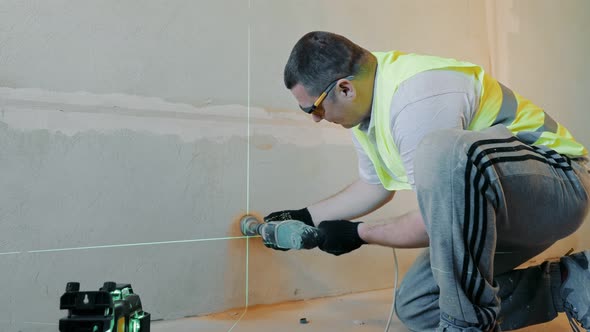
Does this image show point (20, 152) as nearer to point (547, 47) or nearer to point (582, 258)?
point (582, 258)

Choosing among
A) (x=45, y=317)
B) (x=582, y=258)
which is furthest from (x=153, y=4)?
(x=582, y=258)

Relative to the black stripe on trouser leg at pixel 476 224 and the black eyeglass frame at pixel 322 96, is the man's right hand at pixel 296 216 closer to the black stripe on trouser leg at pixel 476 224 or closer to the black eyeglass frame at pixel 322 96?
the black eyeglass frame at pixel 322 96

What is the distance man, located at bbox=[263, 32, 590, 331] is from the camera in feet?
4.01

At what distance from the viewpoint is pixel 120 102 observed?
185cm

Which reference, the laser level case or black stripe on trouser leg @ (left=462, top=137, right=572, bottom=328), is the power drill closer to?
black stripe on trouser leg @ (left=462, top=137, right=572, bottom=328)

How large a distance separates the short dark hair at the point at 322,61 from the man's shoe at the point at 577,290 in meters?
0.88

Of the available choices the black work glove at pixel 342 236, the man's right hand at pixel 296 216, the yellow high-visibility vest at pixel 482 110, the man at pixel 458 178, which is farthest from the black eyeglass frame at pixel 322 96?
the man's right hand at pixel 296 216

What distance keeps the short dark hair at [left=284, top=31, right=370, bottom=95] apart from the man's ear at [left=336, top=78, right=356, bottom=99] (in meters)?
0.02

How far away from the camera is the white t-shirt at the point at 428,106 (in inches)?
55.0

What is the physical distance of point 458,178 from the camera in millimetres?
1218

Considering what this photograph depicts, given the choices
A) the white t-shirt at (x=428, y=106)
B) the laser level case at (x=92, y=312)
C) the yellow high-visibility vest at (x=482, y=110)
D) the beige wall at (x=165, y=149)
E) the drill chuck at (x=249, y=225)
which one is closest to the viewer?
the laser level case at (x=92, y=312)

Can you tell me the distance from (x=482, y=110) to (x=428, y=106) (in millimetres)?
239

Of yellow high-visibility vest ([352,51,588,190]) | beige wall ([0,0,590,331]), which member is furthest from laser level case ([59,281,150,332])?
yellow high-visibility vest ([352,51,588,190])

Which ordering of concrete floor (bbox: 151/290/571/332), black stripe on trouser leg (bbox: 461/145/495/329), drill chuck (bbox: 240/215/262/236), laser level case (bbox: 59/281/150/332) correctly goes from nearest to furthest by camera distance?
laser level case (bbox: 59/281/150/332), black stripe on trouser leg (bbox: 461/145/495/329), concrete floor (bbox: 151/290/571/332), drill chuck (bbox: 240/215/262/236)
